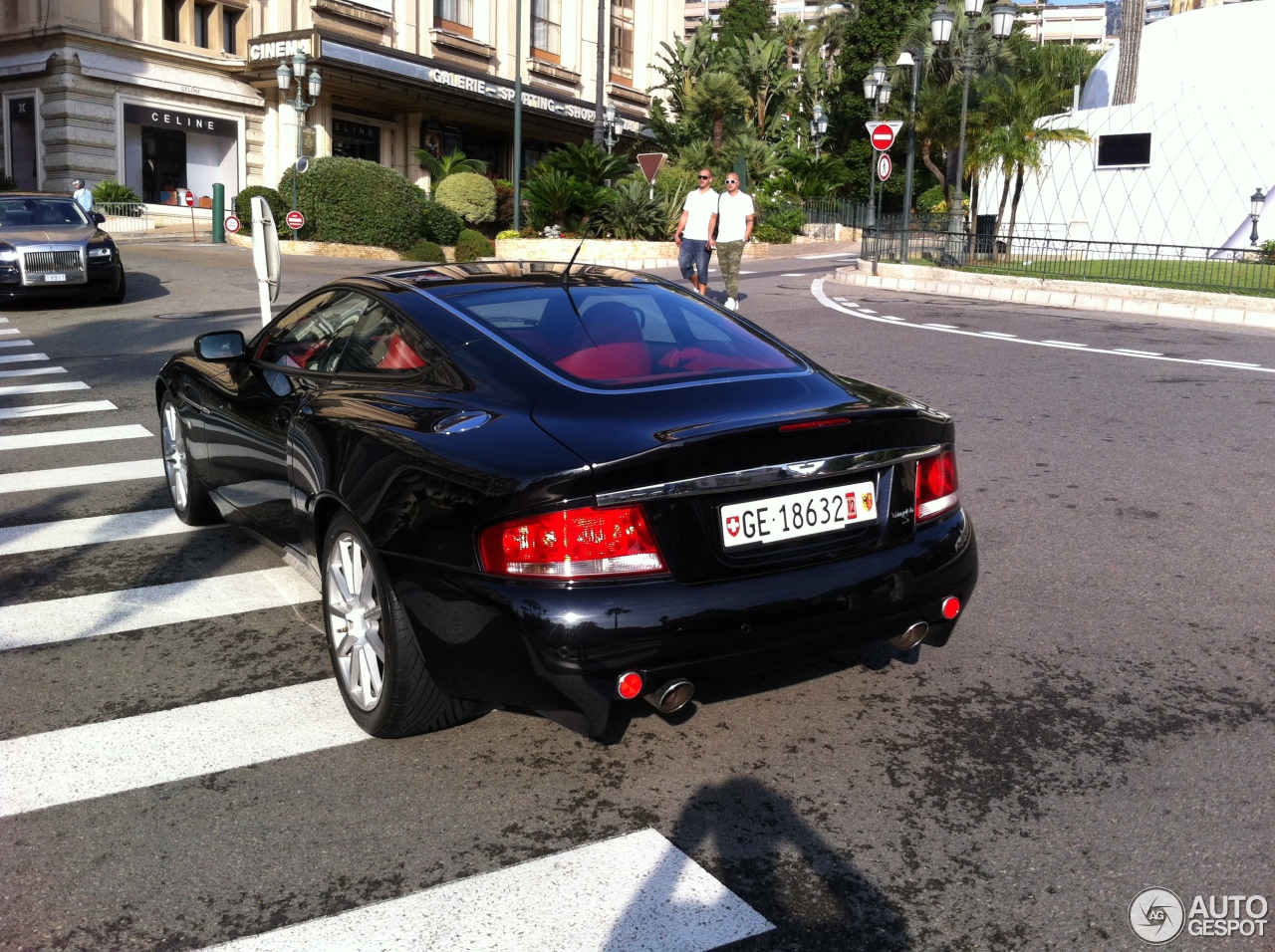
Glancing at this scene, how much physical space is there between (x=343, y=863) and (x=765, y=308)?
1580cm

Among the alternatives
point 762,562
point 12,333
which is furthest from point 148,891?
point 12,333

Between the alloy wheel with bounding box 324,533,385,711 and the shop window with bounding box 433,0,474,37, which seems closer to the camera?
the alloy wheel with bounding box 324,533,385,711

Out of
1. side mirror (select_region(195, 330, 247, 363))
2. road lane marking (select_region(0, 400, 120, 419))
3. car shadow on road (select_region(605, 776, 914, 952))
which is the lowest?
car shadow on road (select_region(605, 776, 914, 952))

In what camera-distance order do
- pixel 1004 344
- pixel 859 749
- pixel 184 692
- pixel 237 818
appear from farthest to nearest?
pixel 1004 344 < pixel 184 692 < pixel 859 749 < pixel 237 818

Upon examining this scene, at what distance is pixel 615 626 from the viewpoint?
3.07 meters

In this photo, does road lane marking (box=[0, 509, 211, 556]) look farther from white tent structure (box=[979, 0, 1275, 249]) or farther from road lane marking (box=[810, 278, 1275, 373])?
white tent structure (box=[979, 0, 1275, 249])

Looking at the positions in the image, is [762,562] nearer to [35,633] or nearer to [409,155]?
[35,633]

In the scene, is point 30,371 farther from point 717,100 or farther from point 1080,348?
point 717,100

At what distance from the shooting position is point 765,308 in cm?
1820

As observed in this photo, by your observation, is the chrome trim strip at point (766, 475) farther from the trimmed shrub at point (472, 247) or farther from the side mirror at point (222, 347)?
the trimmed shrub at point (472, 247)

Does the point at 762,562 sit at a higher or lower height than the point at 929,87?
lower

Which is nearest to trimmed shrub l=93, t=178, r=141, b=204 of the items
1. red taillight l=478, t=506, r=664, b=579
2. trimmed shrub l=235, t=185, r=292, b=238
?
trimmed shrub l=235, t=185, r=292, b=238

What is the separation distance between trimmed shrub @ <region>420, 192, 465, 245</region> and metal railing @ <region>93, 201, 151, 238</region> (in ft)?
27.3

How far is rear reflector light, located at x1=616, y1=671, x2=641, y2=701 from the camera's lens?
3102 millimetres
